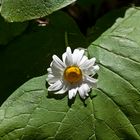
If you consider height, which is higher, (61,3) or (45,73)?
(61,3)

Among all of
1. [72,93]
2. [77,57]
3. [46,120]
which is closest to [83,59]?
[77,57]

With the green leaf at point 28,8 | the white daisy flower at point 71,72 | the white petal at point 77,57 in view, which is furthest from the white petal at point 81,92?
the green leaf at point 28,8

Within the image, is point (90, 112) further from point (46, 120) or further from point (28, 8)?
point (28, 8)

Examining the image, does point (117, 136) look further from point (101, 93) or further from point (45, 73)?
point (45, 73)

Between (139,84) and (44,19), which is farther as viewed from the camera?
(44,19)

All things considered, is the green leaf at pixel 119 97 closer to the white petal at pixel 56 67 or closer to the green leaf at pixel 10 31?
the white petal at pixel 56 67

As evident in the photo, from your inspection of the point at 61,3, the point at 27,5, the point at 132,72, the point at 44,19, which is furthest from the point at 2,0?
the point at 132,72
